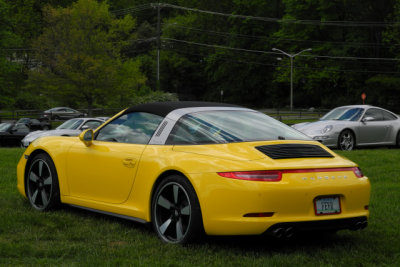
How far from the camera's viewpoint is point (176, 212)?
19.5 ft

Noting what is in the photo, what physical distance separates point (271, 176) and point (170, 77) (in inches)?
3430

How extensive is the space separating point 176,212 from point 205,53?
80.3 m

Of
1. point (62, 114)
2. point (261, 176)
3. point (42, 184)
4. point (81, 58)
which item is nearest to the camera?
point (261, 176)

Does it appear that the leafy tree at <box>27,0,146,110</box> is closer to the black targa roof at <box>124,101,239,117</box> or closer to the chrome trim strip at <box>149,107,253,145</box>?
the black targa roof at <box>124,101,239,117</box>

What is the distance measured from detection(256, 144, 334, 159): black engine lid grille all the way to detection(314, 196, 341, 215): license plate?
465mm

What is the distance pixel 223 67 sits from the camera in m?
80.3

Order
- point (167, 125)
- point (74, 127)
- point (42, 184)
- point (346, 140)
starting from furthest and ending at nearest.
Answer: point (74, 127) < point (346, 140) < point (42, 184) < point (167, 125)

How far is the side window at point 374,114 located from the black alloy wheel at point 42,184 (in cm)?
1323

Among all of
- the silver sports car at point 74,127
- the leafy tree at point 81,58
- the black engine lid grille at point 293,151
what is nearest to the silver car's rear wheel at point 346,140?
the silver sports car at point 74,127

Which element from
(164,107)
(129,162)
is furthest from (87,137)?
(164,107)

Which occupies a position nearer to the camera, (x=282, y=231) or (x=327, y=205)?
(x=282, y=231)

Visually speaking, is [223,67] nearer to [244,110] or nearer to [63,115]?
[63,115]

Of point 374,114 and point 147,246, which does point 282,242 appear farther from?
point 374,114

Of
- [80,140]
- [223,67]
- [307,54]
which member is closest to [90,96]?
[307,54]
